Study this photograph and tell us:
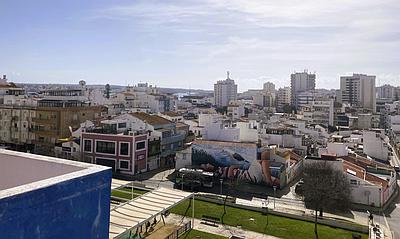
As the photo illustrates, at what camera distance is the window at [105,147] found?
120 ft

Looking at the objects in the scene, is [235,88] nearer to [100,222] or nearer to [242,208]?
[242,208]

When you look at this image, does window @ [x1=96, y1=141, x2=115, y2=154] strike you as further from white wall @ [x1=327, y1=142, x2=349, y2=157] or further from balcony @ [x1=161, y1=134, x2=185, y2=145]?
white wall @ [x1=327, y1=142, x2=349, y2=157]

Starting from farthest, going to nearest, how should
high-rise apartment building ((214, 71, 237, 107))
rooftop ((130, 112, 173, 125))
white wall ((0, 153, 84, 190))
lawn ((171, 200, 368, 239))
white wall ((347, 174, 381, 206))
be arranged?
high-rise apartment building ((214, 71, 237, 107)) < rooftop ((130, 112, 173, 125)) < white wall ((347, 174, 381, 206)) < lawn ((171, 200, 368, 239)) < white wall ((0, 153, 84, 190))

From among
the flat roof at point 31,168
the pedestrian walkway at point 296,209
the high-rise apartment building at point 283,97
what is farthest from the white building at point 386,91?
the flat roof at point 31,168

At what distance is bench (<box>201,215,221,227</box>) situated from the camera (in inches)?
888

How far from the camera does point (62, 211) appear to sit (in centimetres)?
596

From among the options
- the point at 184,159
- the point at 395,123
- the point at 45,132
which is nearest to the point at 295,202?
the point at 184,159

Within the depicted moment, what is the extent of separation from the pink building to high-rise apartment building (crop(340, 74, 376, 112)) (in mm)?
85790

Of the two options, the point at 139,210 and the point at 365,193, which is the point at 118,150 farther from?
the point at 365,193

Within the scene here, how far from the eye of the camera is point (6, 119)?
47.2m

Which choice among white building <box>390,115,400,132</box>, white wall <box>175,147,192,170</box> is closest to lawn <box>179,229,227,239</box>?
white wall <box>175,147,192,170</box>

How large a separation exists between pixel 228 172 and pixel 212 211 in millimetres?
9741

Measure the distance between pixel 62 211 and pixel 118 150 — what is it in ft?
101

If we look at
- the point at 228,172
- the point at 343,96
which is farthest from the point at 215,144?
the point at 343,96
